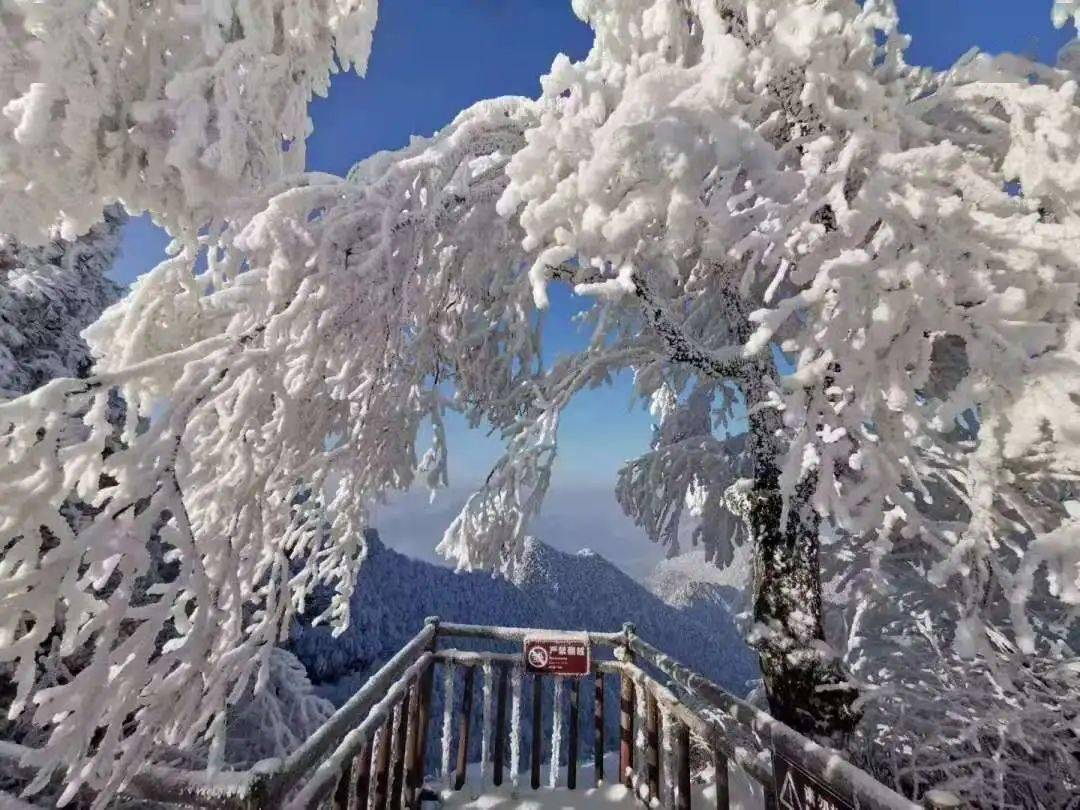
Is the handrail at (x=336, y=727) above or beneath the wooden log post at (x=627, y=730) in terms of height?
above

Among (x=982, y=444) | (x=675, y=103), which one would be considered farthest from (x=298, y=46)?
(x=982, y=444)

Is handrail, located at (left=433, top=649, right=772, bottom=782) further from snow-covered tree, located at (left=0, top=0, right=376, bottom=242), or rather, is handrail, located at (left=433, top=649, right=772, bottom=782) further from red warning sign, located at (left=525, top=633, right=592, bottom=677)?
snow-covered tree, located at (left=0, top=0, right=376, bottom=242)

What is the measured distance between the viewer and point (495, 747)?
18.5ft

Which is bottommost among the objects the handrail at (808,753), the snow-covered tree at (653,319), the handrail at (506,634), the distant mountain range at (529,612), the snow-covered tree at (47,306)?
the distant mountain range at (529,612)

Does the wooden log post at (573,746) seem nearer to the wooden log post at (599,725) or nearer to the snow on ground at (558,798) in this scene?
the snow on ground at (558,798)

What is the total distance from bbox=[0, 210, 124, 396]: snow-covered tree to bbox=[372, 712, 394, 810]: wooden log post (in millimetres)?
7977

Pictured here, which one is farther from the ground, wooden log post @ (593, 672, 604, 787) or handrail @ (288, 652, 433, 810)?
handrail @ (288, 652, 433, 810)

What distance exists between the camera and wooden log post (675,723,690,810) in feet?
12.8

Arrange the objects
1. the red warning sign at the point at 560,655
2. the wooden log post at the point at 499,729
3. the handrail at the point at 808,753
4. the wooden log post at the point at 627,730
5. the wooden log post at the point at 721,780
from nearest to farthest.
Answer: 1. the handrail at the point at 808,753
2. the wooden log post at the point at 721,780
3. the wooden log post at the point at 627,730
4. the red warning sign at the point at 560,655
5. the wooden log post at the point at 499,729

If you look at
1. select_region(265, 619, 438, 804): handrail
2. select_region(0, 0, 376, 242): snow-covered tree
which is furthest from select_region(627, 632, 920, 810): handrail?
select_region(0, 0, 376, 242): snow-covered tree

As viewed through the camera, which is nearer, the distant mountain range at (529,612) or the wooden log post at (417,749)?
the wooden log post at (417,749)

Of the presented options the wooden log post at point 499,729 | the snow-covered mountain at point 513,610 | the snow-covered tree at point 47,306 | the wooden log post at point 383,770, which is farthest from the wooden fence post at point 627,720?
the snow-covered mountain at point 513,610

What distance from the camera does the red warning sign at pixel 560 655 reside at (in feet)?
18.1

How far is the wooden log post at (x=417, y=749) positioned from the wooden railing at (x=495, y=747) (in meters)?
0.01
